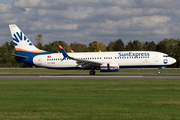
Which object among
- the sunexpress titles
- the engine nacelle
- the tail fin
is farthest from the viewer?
the tail fin

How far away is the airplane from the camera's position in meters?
39.2

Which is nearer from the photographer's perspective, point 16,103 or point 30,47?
point 16,103

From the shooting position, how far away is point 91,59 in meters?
40.9

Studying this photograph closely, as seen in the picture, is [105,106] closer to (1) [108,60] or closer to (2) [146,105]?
(2) [146,105]

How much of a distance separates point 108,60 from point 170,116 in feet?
97.6

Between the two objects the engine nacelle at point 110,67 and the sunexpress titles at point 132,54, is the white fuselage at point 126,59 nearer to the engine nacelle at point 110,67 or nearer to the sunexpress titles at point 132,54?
the sunexpress titles at point 132,54

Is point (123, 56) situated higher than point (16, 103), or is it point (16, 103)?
point (123, 56)

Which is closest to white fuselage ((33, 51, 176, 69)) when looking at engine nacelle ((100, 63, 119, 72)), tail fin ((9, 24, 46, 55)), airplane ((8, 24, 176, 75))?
airplane ((8, 24, 176, 75))

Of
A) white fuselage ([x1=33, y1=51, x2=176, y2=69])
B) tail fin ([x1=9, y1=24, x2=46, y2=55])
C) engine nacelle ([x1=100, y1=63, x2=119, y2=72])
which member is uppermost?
tail fin ([x1=9, y1=24, x2=46, y2=55])

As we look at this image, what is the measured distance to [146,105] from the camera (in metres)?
12.8

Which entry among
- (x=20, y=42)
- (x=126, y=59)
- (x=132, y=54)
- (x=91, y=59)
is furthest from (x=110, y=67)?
(x=20, y=42)

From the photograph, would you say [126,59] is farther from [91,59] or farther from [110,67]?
[91,59]

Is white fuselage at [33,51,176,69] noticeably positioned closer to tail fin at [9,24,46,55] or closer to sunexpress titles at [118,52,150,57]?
sunexpress titles at [118,52,150,57]

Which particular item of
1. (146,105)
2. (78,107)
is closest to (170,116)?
(146,105)
